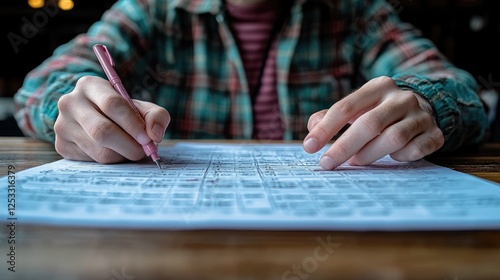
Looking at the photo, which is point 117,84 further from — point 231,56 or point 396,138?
point 231,56

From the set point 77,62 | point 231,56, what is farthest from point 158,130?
point 231,56

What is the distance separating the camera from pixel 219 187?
0.36 metres

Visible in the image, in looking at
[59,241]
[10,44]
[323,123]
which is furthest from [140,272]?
[10,44]

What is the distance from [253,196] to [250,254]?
0.10 meters

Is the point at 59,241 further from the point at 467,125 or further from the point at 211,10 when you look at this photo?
the point at 211,10

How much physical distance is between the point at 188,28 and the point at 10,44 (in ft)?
5.70

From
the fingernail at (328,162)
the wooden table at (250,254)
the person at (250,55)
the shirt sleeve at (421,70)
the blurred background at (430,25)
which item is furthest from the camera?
the blurred background at (430,25)

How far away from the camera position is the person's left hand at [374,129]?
0.46 m

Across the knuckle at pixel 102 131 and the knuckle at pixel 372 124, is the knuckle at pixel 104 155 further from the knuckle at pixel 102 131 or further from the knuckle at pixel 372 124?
the knuckle at pixel 372 124

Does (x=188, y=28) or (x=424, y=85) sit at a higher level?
(x=188, y=28)

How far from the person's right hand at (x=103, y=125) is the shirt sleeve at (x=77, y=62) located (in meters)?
0.12

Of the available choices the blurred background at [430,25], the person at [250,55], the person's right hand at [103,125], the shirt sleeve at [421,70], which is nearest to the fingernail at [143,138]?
the person's right hand at [103,125]

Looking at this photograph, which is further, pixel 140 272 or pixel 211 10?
pixel 211 10

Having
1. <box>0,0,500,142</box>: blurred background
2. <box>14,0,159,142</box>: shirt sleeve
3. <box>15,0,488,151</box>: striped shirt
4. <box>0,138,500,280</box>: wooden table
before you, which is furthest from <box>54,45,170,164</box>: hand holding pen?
<box>0,0,500,142</box>: blurred background
